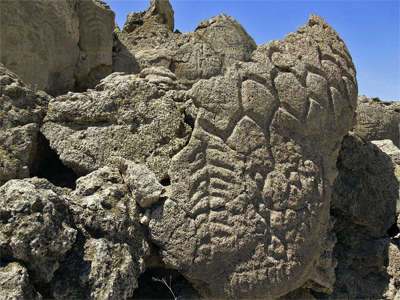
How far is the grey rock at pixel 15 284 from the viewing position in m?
2.06

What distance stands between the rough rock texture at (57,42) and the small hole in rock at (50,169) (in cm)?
92

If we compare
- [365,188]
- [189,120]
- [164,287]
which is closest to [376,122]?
[365,188]

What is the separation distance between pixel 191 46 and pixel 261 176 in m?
3.33

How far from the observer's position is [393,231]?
454 cm

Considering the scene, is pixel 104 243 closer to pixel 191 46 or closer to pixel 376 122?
pixel 191 46

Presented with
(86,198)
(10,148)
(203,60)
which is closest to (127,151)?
(86,198)

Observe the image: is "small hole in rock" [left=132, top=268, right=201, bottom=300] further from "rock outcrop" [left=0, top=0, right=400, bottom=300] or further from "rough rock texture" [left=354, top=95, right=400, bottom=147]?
"rough rock texture" [left=354, top=95, right=400, bottom=147]

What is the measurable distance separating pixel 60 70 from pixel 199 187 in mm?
2503

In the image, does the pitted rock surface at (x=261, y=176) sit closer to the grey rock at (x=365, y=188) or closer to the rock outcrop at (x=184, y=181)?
the rock outcrop at (x=184, y=181)

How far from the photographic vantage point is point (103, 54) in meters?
5.15

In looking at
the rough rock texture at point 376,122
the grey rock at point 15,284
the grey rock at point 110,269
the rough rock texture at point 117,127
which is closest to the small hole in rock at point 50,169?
the rough rock texture at point 117,127

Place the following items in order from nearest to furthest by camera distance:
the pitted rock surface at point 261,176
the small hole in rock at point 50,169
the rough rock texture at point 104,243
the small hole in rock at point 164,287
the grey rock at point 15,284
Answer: the grey rock at point 15,284 → the rough rock texture at point 104,243 → the pitted rock surface at point 261,176 → the small hole in rock at point 164,287 → the small hole in rock at point 50,169

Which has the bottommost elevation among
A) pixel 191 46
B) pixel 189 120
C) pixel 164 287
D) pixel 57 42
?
pixel 164 287

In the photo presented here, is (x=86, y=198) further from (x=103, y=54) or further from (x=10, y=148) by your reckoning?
(x=103, y=54)
